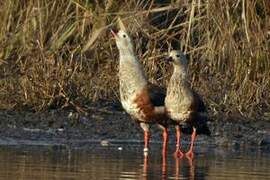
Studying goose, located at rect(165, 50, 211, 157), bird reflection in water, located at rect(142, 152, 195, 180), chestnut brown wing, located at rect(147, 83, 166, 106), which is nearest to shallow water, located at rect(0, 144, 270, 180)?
bird reflection in water, located at rect(142, 152, 195, 180)

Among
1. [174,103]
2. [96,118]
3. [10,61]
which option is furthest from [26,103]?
[174,103]

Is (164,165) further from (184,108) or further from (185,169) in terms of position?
(184,108)

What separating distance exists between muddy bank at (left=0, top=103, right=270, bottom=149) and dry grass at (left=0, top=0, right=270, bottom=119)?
0.28m

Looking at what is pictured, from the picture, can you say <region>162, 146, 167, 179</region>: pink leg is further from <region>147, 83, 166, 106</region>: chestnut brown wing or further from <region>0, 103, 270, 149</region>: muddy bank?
<region>0, 103, 270, 149</region>: muddy bank

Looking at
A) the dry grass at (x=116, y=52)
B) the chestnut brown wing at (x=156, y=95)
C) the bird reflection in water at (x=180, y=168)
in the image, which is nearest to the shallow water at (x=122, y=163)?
the bird reflection in water at (x=180, y=168)

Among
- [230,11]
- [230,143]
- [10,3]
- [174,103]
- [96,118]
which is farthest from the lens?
[10,3]

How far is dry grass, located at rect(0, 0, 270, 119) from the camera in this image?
13602mm

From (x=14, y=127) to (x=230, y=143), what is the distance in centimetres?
242

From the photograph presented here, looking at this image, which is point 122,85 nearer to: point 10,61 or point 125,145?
point 125,145

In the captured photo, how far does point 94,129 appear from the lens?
12750 millimetres

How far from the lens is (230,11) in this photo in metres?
14.6

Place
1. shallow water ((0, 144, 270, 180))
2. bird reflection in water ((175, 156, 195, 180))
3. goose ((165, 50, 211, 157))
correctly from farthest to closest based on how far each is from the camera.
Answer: goose ((165, 50, 211, 157)), bird reflection in water ((175, 156, 195, 180)), shallow water ((0, 144, 270, 180))

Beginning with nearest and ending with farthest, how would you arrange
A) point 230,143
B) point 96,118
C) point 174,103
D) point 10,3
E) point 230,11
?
point 174,103, point 230,143, point 96,118, point 230,11, point 10,3

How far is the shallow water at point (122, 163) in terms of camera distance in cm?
902
